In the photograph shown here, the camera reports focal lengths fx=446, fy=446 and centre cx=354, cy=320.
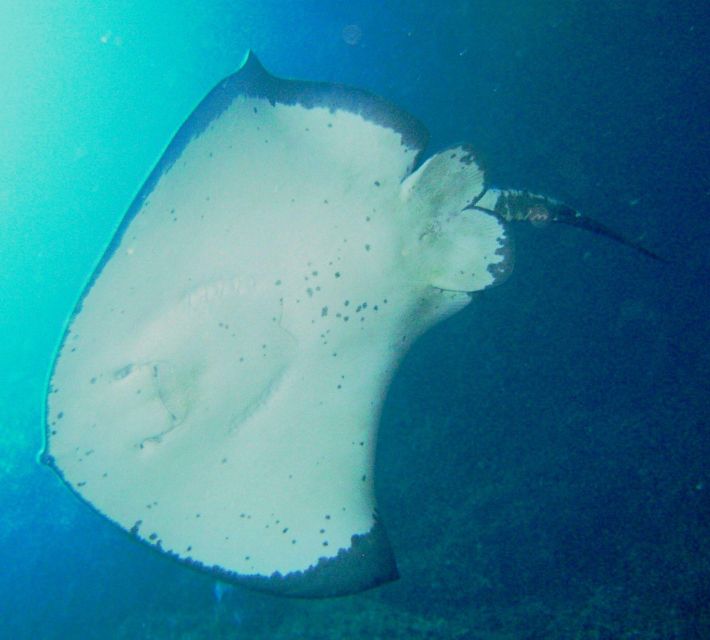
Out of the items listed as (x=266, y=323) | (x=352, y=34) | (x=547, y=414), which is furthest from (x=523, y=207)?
(x=352, y=34)

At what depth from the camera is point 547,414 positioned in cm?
548

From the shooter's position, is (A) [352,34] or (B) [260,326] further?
(A) [352,34]

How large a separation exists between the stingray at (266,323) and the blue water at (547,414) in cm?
25

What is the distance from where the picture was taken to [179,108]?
23625 mm

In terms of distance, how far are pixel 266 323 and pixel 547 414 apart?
14.8 feet

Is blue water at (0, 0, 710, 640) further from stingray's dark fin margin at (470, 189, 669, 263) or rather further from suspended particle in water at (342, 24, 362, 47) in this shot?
suspended particle in water at (342, 24, 362, 47)

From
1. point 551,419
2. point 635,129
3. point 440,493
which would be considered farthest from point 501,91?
point 440,493

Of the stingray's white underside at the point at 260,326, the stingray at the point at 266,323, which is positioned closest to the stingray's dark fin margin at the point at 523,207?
the stingray at the point at 266,323

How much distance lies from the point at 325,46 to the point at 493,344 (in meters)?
16.5

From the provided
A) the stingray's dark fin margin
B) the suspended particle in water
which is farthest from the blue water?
the suspended particle in water

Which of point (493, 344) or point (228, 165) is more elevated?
point (493, 344)

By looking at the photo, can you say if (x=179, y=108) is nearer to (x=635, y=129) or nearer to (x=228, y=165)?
(x=635, y=129)

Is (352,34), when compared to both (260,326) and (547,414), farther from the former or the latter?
(260,326)

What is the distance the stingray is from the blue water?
0.25 metres
